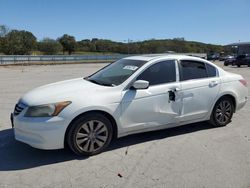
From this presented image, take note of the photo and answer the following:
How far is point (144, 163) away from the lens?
14.1 ft

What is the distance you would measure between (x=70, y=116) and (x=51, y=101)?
1.22 feet

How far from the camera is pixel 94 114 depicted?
4508mm

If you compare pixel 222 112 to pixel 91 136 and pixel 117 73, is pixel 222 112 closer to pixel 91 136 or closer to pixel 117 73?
pixel 117 73

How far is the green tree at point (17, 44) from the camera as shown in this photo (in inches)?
2522

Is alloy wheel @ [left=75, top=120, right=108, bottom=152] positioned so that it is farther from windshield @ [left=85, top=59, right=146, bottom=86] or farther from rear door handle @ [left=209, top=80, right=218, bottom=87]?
rear door handle @ [left=209, top=80, right=218, bottom=87]

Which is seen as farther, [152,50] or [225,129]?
[152,50]

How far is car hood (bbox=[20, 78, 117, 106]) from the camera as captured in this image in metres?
4.39

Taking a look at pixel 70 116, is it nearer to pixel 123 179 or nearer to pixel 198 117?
pixel 123 179

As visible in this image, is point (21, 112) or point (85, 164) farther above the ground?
point (21, 112)

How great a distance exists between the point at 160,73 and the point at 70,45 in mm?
87778

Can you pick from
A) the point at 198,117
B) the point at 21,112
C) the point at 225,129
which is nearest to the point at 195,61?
the point at 198,117

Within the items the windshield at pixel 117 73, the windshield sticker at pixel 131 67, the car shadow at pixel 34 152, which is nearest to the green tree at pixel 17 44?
the car shadow at pixel 34 152

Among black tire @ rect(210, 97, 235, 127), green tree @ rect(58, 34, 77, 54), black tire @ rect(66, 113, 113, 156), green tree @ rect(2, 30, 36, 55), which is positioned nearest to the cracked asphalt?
black tire @ rect(66, 113, 113, 156)

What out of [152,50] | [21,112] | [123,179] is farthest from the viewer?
[152,50]
